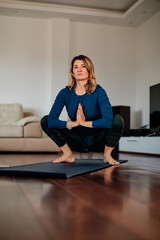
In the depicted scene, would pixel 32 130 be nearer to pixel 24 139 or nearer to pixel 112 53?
pixel 24 139

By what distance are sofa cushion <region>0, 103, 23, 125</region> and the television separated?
2581mm

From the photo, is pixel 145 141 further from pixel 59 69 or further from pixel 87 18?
pixel 87 18

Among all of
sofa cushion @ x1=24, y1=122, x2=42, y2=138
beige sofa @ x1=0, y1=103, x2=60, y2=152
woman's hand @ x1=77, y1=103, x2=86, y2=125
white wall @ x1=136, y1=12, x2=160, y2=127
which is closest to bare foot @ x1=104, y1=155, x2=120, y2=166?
woman's hand @ x1=77, y1=103, x2=86, y2=125

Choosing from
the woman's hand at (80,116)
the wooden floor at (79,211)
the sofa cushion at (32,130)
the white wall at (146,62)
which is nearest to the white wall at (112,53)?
the white wall at (146,62)

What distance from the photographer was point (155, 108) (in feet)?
17.7

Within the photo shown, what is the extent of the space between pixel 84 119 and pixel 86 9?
4.47m

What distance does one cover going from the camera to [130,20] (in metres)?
6.37

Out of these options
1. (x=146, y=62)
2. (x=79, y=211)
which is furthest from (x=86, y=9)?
(x=79, y=211)

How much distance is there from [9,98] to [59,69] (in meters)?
1.26

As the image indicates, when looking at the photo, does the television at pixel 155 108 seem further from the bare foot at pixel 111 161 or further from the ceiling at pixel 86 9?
the bare foot at pixel 111 161

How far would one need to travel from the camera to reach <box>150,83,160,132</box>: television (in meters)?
5.24

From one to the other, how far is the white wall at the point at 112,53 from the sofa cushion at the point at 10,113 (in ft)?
5.96

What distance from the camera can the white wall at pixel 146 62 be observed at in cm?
587

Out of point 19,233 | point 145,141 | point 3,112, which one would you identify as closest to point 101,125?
point 19,233
